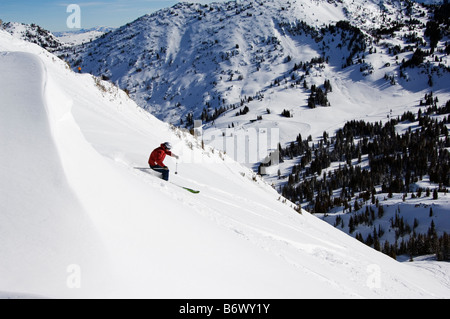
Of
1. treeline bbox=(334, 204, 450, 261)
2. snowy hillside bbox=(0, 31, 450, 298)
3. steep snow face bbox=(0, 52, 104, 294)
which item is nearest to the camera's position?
steep snow face bbox=(0, 52, 104, 294)

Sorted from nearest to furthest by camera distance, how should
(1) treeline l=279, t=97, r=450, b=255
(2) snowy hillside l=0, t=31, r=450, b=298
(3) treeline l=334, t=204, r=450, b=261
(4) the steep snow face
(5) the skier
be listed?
(4) the steep snow face → (2) snowy hillside l=0, t=31, r=450, b=298 → (5) the skier → (3) treeline l=334, t=204, r=450, b=261 → (1) treeline l=279, t=97, r=450, b=255

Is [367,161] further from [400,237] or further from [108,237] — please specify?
[108,237]

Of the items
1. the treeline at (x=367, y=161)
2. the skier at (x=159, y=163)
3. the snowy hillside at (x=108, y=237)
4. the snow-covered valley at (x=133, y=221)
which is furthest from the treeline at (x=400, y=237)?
the skier at (x=159, y=163)

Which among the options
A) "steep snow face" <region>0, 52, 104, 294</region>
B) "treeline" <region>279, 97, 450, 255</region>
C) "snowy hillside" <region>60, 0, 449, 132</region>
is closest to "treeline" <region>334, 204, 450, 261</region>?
"treeline" <region>279, 97, 450, 255</region>

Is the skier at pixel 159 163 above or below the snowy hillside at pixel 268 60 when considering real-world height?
below

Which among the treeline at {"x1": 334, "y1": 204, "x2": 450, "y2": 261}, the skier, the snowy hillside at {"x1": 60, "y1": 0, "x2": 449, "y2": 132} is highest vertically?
the snowy hillside at {"x1": 60, "y1": 0, "x2": 449, "y2": 132}

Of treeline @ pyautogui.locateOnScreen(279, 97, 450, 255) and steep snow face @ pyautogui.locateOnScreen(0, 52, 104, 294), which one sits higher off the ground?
treeline @ pyautogui.locateOnScreen(279, 97, 450, 255)

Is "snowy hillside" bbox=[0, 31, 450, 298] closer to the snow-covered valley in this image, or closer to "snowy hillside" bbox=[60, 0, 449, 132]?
the snow-covered valley

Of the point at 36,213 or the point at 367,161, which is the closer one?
the point at 36,213

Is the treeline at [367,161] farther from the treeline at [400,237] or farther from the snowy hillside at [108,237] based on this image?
the snowy hillside at [108,237]

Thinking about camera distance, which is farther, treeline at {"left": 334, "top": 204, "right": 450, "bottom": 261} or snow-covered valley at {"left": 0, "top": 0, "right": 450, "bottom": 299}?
treeline at {"left": 334, "top": 204, "right": 450, "bottom": 261}

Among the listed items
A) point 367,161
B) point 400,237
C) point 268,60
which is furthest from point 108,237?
point 268,60
